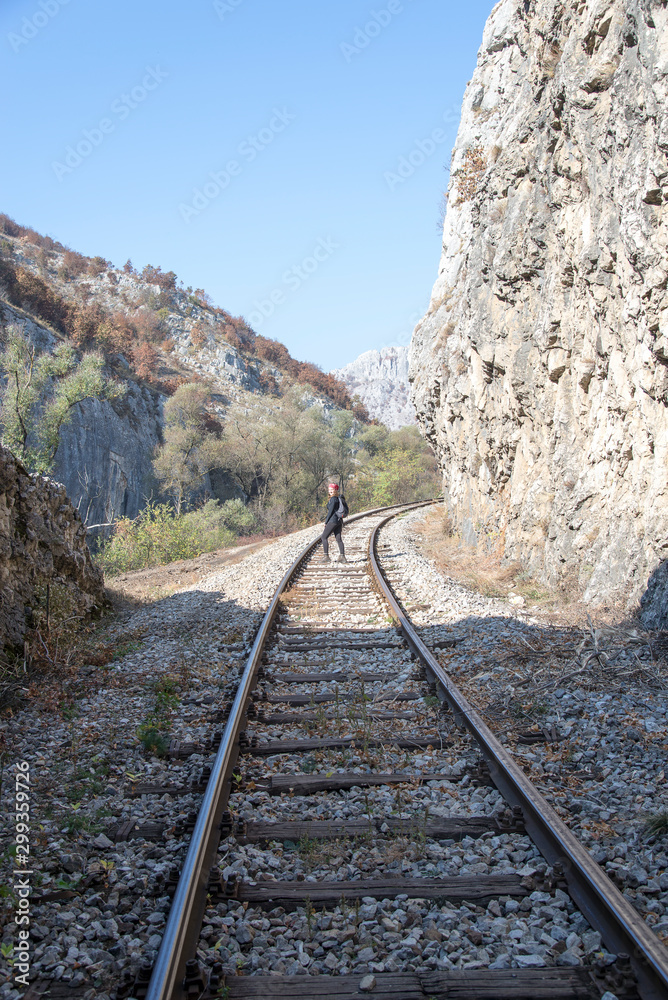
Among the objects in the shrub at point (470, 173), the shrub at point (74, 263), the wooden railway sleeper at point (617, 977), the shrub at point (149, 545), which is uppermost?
the shrub at point (74, 263)

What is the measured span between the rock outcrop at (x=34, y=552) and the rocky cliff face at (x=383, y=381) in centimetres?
10059

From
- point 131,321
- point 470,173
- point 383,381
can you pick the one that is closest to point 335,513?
point 470,173

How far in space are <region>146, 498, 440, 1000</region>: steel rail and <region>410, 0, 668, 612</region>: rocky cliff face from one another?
4603 millimetres

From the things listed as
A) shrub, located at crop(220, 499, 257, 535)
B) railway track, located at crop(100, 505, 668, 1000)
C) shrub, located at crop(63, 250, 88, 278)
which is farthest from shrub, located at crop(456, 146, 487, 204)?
shrub, located at crop(63, 250, 88, 278)

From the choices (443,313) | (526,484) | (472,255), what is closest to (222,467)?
(443,313)

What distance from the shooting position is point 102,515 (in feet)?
99.2

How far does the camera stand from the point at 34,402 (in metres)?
22.8

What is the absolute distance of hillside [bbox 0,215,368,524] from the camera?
31.3 meters

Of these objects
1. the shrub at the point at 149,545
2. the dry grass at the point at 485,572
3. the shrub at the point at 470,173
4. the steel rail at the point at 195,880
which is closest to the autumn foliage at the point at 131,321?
the shrub at the point at 149,545

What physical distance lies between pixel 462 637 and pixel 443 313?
49.5ft

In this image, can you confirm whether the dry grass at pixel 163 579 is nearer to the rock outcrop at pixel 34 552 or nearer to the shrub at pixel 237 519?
the rock outcrop at pixel 34 552

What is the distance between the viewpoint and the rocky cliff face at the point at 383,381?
11506 centimetres

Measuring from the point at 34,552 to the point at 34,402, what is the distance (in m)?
18.1

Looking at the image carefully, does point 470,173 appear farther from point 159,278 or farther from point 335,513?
point 159,278
